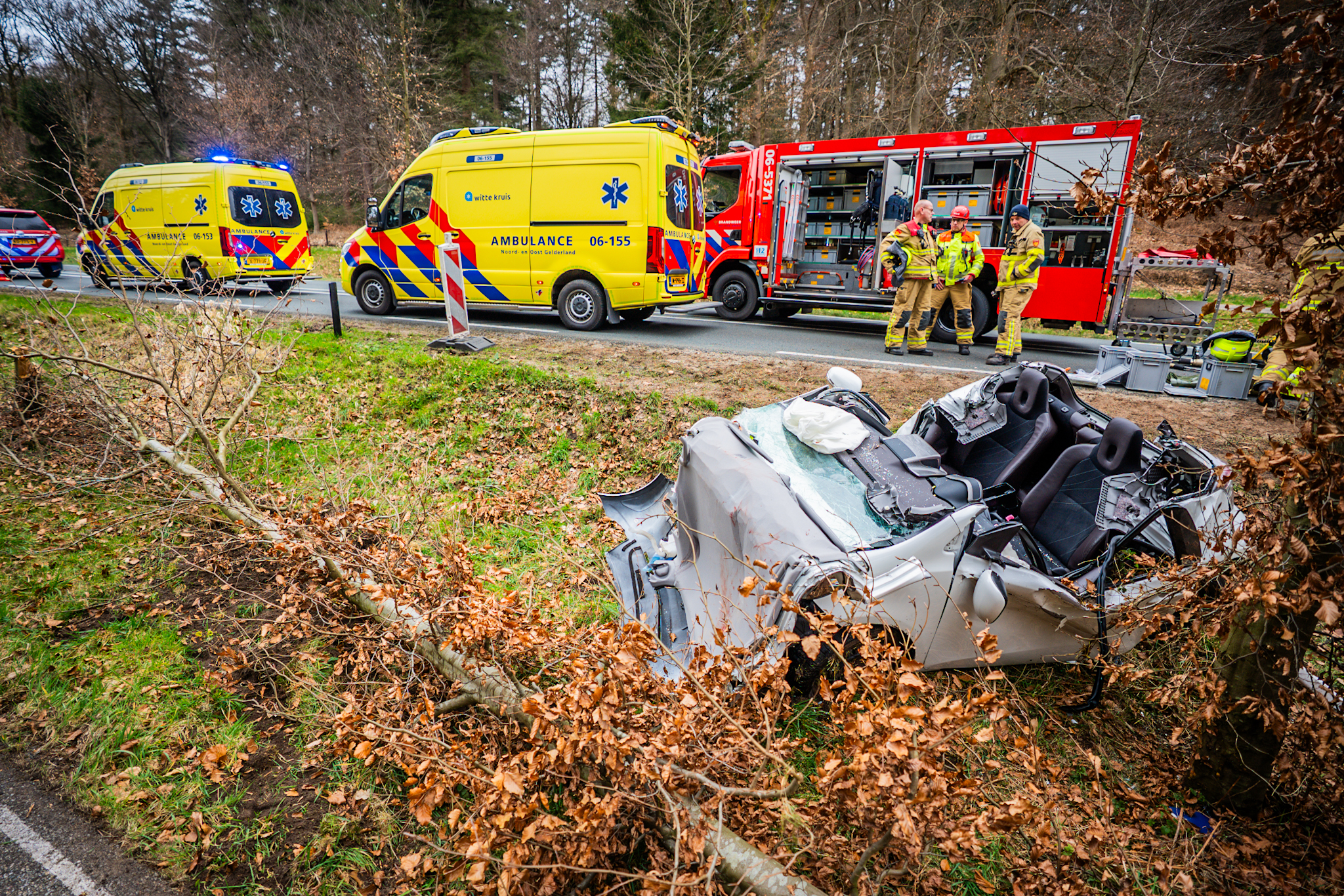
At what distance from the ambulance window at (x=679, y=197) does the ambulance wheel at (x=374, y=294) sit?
14.4 ft

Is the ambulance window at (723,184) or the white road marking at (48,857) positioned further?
the ambulance window at (723,184)

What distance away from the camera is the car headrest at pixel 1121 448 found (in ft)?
9.33

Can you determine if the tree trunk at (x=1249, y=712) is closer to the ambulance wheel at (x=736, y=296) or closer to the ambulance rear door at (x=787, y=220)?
the ambulance rear door at (x=787, y=220)

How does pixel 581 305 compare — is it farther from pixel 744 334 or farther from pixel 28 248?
pixel 28 248

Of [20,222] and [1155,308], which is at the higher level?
[20,222]

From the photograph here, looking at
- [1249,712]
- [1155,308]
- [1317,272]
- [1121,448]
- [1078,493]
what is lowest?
[1249,712]

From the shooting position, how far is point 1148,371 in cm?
643

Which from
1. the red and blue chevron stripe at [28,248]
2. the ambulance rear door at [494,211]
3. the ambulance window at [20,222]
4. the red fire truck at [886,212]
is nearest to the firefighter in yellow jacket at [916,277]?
the red fire truck at [886,212]

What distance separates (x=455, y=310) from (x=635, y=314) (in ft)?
10.3

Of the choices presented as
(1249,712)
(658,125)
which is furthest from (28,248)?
(1249,712)

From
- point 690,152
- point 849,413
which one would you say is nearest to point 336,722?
point 849,413

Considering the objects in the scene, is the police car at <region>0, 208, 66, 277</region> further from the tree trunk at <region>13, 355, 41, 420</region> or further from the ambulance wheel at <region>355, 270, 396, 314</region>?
the tree trunk at <region>13, 355, 41, 420</region>

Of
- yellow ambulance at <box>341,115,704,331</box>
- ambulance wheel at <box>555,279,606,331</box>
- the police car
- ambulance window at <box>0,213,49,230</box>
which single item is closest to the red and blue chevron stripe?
the police car

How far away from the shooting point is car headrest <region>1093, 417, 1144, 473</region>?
112 inches
